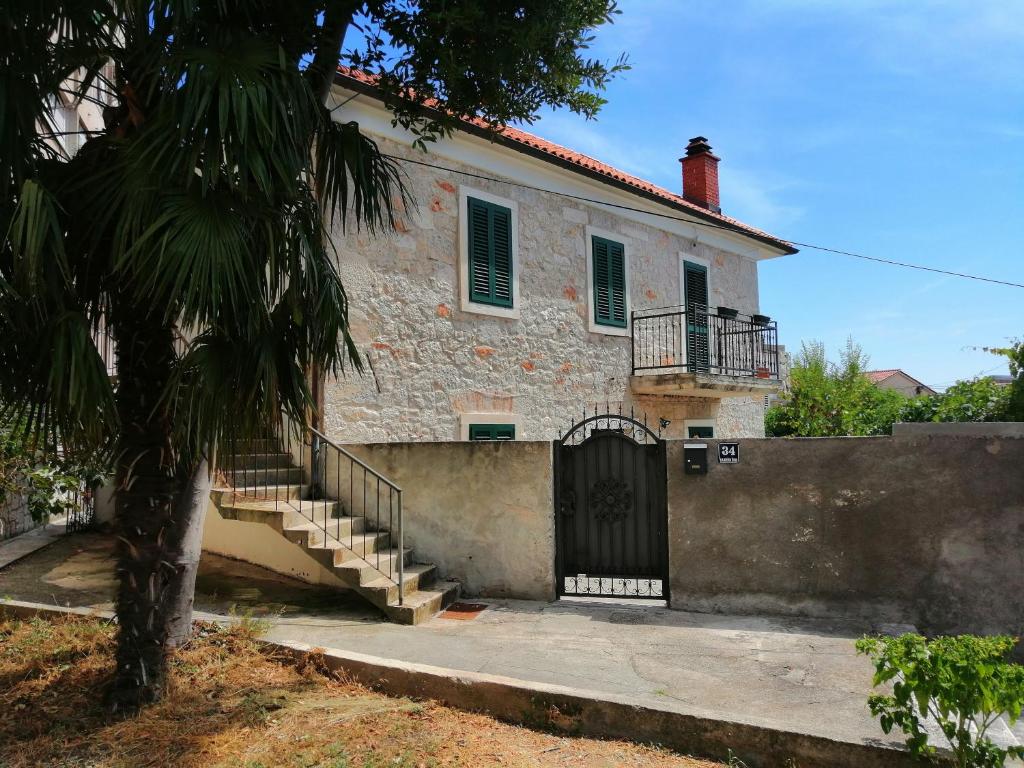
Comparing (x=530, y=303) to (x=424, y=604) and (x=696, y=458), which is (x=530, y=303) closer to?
(x=696, y=458)

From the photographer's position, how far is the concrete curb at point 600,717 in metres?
3.68

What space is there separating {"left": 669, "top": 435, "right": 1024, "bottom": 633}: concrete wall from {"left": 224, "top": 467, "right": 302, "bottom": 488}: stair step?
4.07 metres

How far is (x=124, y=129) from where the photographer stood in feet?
13.9

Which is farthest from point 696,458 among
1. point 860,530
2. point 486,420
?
point 486,420

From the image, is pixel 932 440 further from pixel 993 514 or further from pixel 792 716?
pixel 792 716

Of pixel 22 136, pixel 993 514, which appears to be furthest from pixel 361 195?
pixel 993 514

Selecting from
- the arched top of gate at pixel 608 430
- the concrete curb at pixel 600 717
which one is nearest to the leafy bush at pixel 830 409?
the arched top of gate at pixel 608 430

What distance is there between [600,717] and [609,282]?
28.1ft

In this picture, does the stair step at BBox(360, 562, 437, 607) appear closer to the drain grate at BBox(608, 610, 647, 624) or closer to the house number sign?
the drain grate at BBox(608, 610, 647, 624)

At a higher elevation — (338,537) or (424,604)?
(338,537)

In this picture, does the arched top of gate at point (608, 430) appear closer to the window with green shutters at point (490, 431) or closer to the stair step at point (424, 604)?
the window with green shutters at point (490, 431)

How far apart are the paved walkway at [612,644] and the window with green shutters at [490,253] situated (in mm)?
4548

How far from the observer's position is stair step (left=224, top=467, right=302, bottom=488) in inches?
293

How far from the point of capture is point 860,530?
20.0 feet
